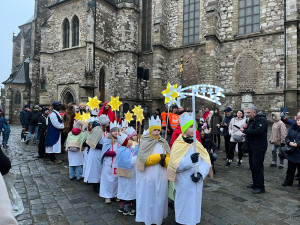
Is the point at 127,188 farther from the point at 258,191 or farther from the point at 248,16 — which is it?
the point at 248,16

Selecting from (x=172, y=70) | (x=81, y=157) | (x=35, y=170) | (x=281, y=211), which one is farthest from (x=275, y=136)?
(x=172, y=70)

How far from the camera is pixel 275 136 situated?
6844 mm

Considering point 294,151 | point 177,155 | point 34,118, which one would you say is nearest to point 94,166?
point 177,155

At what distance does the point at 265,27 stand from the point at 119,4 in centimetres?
Answer: 1309

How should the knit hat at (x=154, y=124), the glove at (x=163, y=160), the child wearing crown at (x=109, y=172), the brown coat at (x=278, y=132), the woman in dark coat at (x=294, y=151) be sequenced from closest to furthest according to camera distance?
1. the glove at (x=163, y=160)
2. the knit hat at (x=154, y=124)
3. the child wearing crown at (x=109, y=172)
4. the woman in dark coat at (x=294, y=151)
5. the brown coat at (x=278, y=132)

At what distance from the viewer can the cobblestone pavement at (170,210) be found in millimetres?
3580

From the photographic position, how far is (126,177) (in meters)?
3.89

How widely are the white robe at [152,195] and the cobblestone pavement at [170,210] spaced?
0.42 meters

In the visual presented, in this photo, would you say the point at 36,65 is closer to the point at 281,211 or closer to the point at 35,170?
the point at 35,170

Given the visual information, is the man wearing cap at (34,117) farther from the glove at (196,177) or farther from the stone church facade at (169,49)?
the glove at (196,177)

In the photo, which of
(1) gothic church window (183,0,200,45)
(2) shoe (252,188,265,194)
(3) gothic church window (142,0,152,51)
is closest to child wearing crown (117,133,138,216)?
(2) shoe (252,188,265,194)

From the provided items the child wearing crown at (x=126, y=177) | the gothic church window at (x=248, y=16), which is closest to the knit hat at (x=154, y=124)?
the child wearing crown at (x=126, y=177)

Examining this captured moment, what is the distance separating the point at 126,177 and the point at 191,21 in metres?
17.4

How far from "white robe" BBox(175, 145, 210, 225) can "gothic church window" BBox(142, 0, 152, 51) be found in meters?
19.1
